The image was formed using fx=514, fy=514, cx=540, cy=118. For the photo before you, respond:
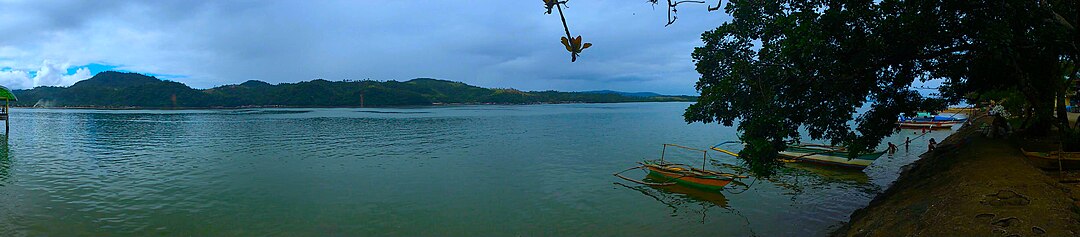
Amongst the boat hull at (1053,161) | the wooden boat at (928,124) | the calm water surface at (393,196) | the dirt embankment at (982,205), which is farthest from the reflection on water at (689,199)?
the wooden boat at (928,124)

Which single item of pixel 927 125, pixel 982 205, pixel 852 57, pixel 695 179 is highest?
pixel 852 57

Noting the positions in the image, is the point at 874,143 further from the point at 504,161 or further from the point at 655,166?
the point at 504,161

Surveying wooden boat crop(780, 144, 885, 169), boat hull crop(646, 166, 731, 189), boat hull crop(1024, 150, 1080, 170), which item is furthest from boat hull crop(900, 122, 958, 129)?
boat hull crop(1024, 150, 1080, 170)

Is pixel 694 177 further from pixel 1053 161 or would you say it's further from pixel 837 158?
pixel 837 158

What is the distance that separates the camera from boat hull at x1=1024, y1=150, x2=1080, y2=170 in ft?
45.0

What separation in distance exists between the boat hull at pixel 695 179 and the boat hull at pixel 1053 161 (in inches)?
389

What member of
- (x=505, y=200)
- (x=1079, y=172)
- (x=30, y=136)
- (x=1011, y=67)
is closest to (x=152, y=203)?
(x=505, y=200)

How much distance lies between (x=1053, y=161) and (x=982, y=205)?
6.04 meters

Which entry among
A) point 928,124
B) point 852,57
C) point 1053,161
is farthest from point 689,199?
point 928,124

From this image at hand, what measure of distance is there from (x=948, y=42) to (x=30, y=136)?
78242 millimetres

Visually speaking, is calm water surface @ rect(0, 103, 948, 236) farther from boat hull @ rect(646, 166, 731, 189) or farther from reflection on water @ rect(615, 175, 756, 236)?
boat hull @ rect(646, 166, 731, 189)

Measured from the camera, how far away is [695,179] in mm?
23578

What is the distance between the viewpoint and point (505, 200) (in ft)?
77.4

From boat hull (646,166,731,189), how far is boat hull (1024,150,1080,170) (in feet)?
32.4
